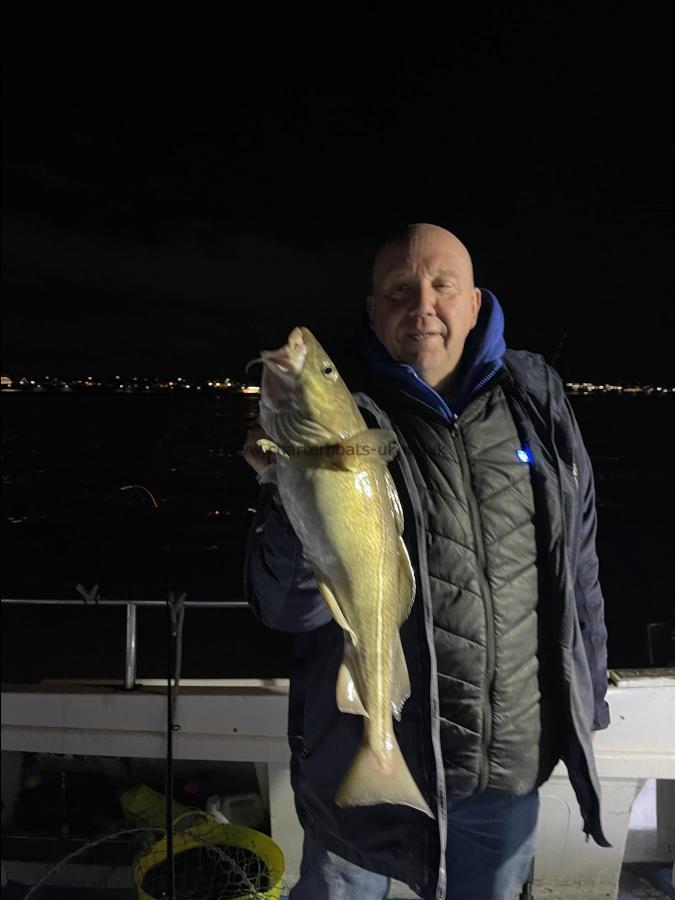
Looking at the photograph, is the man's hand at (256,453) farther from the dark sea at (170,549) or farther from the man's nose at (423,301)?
the dark sea at (170,549)

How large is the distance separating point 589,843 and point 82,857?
2982 millimetres

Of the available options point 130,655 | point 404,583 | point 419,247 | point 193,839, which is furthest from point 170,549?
point 419,247

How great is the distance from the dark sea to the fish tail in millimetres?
1780

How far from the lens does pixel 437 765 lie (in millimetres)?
2115

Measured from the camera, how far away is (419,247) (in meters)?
2.34

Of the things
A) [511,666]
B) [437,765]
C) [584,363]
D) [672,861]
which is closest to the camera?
[437,765]

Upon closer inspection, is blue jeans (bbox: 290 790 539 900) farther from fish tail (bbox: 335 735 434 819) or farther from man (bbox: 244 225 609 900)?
fish tail (bbox: 335 735 434 819)

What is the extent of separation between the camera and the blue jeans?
2.30m

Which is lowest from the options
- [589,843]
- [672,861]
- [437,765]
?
[672,861]

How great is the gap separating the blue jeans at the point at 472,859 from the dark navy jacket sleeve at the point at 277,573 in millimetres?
969

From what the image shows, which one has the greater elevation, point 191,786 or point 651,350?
point 651,350

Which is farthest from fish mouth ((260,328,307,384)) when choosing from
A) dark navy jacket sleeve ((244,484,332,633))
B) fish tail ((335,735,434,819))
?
fish tail ((335,735,434,819))

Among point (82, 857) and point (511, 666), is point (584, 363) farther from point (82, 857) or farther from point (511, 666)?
point (82, 857)

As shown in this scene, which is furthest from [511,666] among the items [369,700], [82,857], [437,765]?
[82,857]
